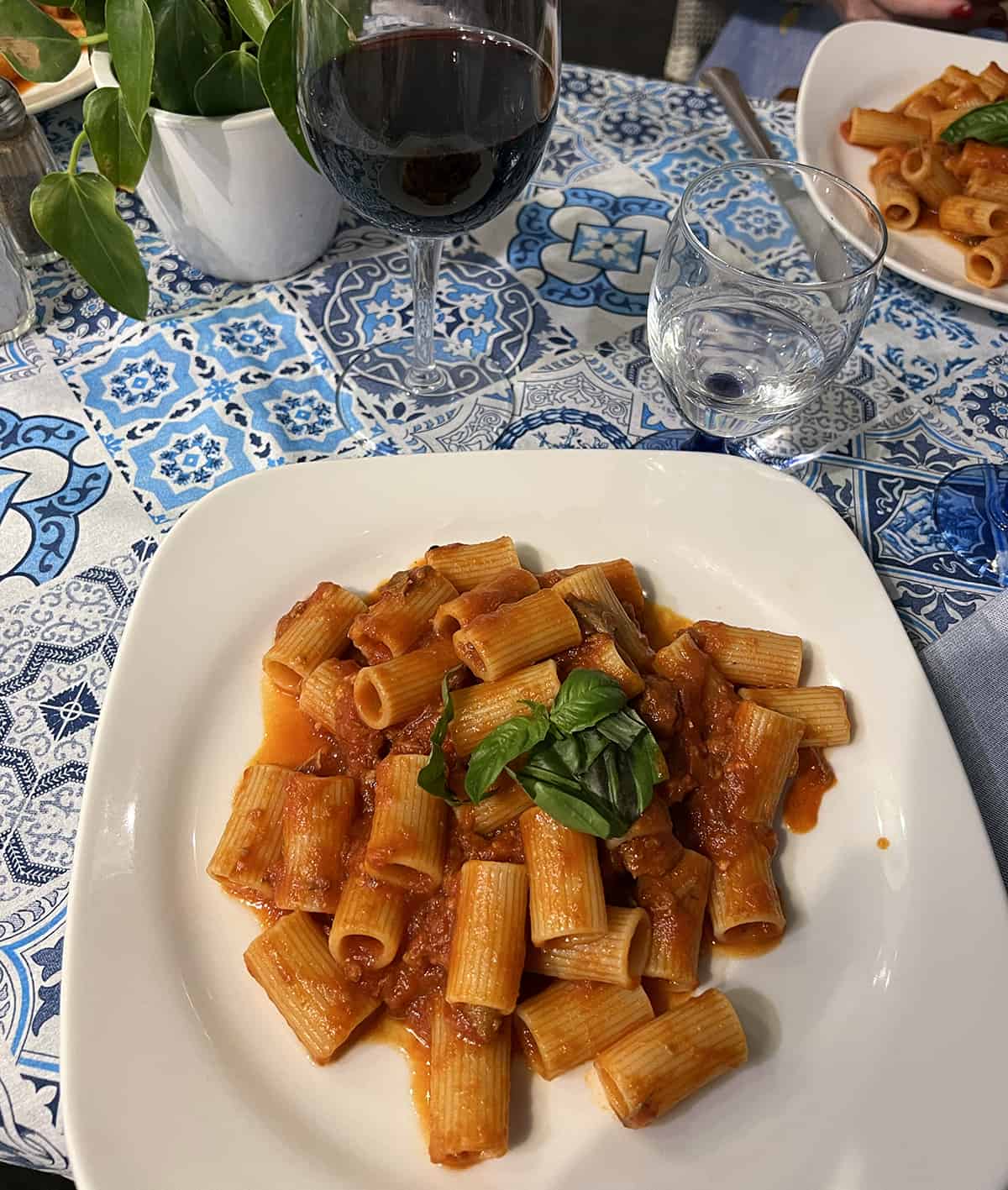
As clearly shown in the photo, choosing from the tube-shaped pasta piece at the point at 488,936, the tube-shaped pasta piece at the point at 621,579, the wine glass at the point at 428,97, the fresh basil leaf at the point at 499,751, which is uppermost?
the wine glass at the point at 428,97

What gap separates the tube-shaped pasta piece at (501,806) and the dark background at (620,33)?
4.73 m

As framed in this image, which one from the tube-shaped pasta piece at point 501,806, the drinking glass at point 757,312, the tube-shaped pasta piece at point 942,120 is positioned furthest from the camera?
the tube-shaped pasta piece at point 942,120

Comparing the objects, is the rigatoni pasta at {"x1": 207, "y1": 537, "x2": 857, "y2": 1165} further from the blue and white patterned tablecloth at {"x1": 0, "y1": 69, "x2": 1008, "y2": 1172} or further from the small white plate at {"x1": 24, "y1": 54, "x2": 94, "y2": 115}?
the small white plate at {"x1": 24, "y1": 54, "x2": 94, "y2": 115}

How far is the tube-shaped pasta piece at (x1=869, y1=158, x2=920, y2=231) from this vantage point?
224 cm

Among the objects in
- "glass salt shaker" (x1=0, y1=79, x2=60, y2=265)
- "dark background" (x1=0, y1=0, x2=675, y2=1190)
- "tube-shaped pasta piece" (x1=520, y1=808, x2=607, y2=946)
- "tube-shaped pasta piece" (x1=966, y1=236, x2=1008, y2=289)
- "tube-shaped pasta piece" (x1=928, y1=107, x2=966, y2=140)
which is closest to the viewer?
"tube-shaped pasta piece" (x1=520, y1=808, x2=607, y2=946)

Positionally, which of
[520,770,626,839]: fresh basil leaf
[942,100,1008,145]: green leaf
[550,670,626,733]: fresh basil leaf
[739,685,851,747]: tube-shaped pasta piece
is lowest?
[739,685,851,747]: tube-shaped pasta piece

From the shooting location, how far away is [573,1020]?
1.22m

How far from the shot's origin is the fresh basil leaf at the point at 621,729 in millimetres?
1268

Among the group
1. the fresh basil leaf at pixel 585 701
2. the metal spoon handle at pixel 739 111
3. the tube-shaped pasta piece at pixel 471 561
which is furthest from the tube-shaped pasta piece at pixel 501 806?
the metal spoon handle at pixel 739 111

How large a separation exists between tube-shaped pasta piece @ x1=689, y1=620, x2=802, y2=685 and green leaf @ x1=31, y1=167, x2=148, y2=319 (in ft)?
3.95

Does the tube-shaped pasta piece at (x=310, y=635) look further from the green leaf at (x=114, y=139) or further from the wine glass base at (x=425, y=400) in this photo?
the green leaf at (x=114, y=139)

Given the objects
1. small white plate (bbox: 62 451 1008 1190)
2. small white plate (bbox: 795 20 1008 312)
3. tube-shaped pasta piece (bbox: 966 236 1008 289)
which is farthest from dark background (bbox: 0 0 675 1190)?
small white plate (bbox: 62 451 1008 1190)

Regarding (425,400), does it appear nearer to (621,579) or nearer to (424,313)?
(424,313)

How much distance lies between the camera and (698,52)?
3.93 m
